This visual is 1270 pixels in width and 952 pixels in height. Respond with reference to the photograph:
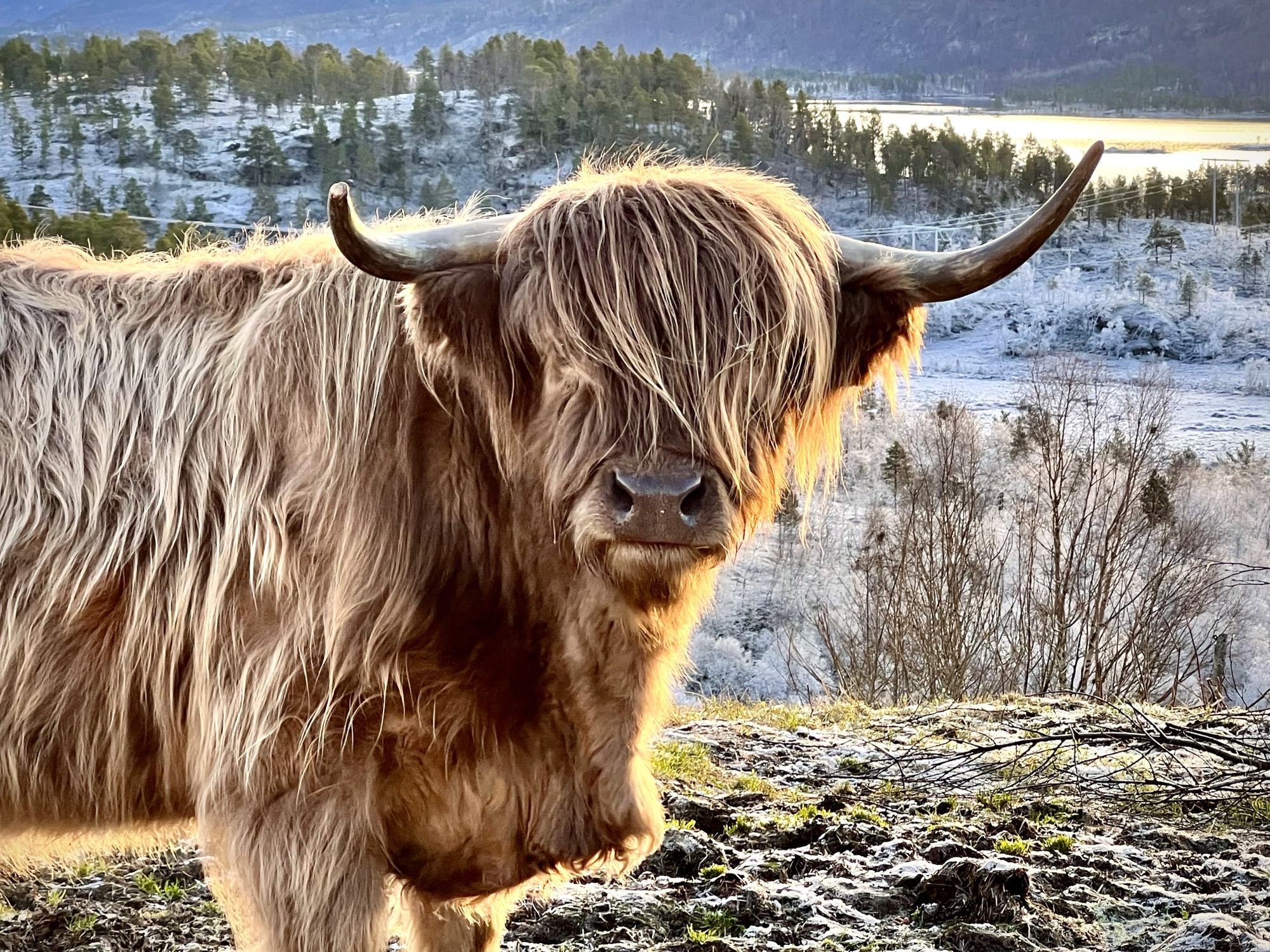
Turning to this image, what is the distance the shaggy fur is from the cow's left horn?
0.04 meters

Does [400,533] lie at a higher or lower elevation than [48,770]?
higher

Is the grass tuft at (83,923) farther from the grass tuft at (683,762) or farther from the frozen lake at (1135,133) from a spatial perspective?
the frozen lake at (1135,133)

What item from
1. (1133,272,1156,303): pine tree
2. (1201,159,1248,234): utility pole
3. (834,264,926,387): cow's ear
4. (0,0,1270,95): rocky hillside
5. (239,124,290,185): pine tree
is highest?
(0,0,1270,95): rocky hillside

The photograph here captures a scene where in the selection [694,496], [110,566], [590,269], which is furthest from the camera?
[110,566]

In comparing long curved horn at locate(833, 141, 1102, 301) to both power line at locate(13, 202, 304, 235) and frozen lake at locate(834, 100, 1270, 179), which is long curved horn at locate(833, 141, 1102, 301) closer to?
power line at locate(13, 202, 304, 235)

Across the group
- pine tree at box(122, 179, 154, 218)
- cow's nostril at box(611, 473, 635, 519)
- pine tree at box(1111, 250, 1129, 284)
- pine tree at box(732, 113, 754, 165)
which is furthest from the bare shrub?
pine tree at box(732, 113, 754, 165)

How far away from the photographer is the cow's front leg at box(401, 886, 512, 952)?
9.66 feet

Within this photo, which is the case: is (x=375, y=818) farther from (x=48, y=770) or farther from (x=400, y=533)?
(x=48, y=770)

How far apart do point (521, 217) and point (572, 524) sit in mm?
647

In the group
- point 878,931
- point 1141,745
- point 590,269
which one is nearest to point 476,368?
point 590,269

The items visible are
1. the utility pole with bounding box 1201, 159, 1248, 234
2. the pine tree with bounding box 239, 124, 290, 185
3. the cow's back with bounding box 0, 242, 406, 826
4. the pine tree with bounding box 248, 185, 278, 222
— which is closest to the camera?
the cow's back with bounding box 0, 242, 406, 826

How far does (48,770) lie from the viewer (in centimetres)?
253

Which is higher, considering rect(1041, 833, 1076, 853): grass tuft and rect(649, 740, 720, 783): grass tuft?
rect(1041, 833, 1076, 853): grass tuft

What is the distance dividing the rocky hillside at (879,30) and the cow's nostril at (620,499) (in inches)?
2505
